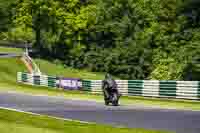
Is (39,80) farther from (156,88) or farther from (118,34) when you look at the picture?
(118,34)

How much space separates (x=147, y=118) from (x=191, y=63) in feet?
132

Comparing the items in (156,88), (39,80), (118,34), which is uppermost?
(118,34)

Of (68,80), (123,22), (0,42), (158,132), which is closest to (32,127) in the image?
(158,132)

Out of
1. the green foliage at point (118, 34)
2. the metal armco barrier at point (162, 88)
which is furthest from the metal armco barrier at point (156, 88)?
the green foliage at point (118, 34)

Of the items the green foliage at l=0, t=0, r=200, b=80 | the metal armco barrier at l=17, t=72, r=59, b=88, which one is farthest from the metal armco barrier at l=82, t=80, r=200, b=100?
the green foliage at l=0, t=0, r=200, b=80

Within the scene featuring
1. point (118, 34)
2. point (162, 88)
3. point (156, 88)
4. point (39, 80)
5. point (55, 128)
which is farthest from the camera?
point (118, 34)

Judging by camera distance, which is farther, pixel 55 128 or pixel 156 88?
pixel 156 88

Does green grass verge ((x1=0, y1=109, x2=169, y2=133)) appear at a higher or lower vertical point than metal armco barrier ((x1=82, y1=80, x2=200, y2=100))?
higher

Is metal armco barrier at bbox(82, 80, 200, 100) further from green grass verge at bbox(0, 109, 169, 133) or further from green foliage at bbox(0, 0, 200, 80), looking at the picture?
green foliage at bbox(0, 0, 200, 80)

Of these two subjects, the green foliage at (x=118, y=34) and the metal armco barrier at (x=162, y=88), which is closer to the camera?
the metal armco barrier at (x=162, y=88)

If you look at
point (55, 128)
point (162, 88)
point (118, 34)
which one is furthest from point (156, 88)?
point (118, 34)

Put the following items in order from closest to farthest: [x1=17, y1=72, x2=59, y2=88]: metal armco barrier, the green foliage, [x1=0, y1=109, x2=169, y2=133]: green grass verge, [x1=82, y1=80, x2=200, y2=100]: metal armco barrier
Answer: [x1=0, y1=109, x2=169, y2=133]: green grass verge → [x1=82, y1=80, x2=200, y2=100]: metal armco barrier → [x1=17, y1=72, x2=59, y2=88]: metal armco barrier → the green foliage

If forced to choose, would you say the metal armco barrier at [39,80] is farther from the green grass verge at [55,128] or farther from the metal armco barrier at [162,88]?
the green grass verge at [55,128]

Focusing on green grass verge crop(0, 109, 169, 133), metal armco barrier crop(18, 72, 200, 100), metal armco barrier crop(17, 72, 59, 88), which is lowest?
metal armco barrier crop(17, 72, 59, 88)
